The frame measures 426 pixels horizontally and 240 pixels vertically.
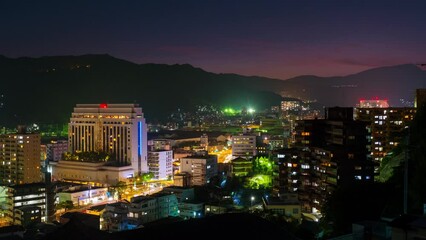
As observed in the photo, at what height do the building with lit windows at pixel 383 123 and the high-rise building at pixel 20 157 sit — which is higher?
the building with lit windows at pixel 383 123

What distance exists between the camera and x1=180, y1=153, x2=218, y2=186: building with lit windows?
22859 millimetres

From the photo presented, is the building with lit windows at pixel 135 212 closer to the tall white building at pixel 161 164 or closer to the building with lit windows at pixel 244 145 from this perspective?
the tall white building at pixel 161 164

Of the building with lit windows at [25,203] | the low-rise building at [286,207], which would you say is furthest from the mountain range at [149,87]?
the low-rise building at [286,207]

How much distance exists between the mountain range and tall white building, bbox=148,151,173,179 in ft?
84.3

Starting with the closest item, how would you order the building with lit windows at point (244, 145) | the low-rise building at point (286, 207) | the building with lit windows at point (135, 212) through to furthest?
the low-rise building at point (286, 207)
the building with lit windows at point (135, 212)
the building with lit windows at point (244, 145)

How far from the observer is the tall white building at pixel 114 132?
2570 centimetres

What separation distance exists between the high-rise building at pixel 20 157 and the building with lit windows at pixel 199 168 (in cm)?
701

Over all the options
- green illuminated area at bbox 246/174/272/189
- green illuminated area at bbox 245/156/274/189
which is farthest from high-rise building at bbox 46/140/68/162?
green illuminated area at bbox 246/174/272/189

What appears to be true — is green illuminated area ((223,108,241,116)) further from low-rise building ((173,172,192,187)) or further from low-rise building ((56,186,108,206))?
low-rise building ((56,186,108,206))

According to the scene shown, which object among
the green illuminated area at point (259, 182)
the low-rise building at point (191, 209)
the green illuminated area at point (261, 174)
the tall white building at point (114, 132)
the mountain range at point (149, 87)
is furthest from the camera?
the mountain range at point (149, 87)

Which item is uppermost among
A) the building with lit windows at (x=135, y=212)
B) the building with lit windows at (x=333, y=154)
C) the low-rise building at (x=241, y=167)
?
the building with lit windows at (x=333, y=154)

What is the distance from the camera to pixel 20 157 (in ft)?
76.0

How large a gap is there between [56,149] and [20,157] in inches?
286

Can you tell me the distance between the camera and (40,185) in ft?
54.8
